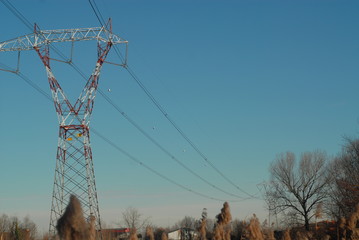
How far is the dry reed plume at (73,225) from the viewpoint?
3.96 metres

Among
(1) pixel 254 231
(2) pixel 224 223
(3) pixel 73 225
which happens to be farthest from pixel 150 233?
(3) pixel 73 225

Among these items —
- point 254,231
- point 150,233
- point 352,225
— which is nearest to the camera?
point 254,231

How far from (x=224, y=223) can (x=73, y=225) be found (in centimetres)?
611

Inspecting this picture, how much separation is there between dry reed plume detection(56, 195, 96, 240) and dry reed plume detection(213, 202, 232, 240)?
5438 millimetres

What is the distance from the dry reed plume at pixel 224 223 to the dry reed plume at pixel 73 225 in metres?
5.44

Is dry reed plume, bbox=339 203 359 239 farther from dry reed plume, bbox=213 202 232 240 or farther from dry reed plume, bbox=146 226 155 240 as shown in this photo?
dry reed plume, bbox=146 226 155 240

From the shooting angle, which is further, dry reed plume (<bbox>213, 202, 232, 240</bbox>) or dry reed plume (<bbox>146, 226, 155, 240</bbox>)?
dry reed plume (<bbox>146, 226, 155, 240</bbox>)

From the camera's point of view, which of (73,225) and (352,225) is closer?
(73,225)

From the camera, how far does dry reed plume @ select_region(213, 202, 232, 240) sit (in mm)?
9260

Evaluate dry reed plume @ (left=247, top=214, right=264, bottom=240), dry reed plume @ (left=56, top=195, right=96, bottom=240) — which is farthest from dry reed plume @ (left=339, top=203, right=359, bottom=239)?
dry reed plume @ (left=56, top=195, right=96, bottom=240)

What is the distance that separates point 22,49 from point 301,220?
188 feet

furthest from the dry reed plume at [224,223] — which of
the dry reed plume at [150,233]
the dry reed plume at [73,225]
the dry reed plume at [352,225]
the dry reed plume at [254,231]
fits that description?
the dry reed plume at [73,225]

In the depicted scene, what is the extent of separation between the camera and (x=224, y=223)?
9.67 metres

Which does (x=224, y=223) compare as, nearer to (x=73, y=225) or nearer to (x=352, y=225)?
(x=352, y=225)
